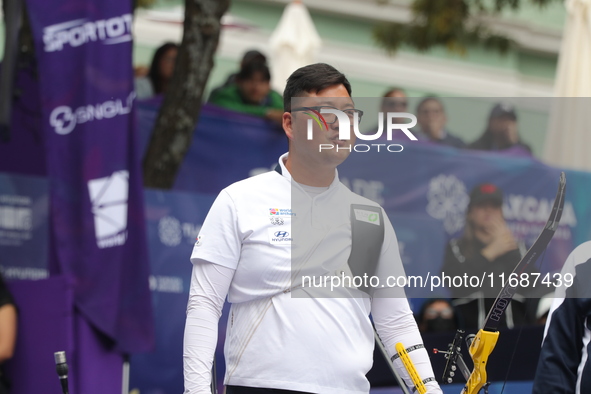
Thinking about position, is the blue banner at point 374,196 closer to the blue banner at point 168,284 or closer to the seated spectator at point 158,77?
the blue banner at point 168,284

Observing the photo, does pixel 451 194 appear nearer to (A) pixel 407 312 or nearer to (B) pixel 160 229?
(B) pixel 160 229

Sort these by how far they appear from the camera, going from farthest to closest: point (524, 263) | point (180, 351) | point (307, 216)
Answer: point (180, 351) → point (524, 263) → point (307, 216)

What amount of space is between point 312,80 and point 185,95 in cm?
335

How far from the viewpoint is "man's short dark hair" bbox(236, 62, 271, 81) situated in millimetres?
7891

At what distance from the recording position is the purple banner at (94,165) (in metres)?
5.71

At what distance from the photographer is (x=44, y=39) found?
5.80m

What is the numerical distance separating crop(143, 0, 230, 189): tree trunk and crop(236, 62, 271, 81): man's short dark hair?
738 mm

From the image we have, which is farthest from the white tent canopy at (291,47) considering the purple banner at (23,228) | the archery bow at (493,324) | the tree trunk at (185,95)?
the archery bow at (493,324)

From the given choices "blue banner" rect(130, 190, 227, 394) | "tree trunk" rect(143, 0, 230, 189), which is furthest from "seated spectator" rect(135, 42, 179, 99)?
"blue banner" rect(130, 190, 227, 394)

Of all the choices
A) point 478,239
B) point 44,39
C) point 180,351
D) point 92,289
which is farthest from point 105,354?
point 478,239

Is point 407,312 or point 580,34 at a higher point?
point 580,34

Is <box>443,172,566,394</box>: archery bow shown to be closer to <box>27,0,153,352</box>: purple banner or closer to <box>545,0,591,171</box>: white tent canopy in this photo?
<box>27,0,153,352</box>: purple banner

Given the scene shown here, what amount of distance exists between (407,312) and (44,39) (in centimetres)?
291

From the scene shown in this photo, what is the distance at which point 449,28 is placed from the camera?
38.2ft
